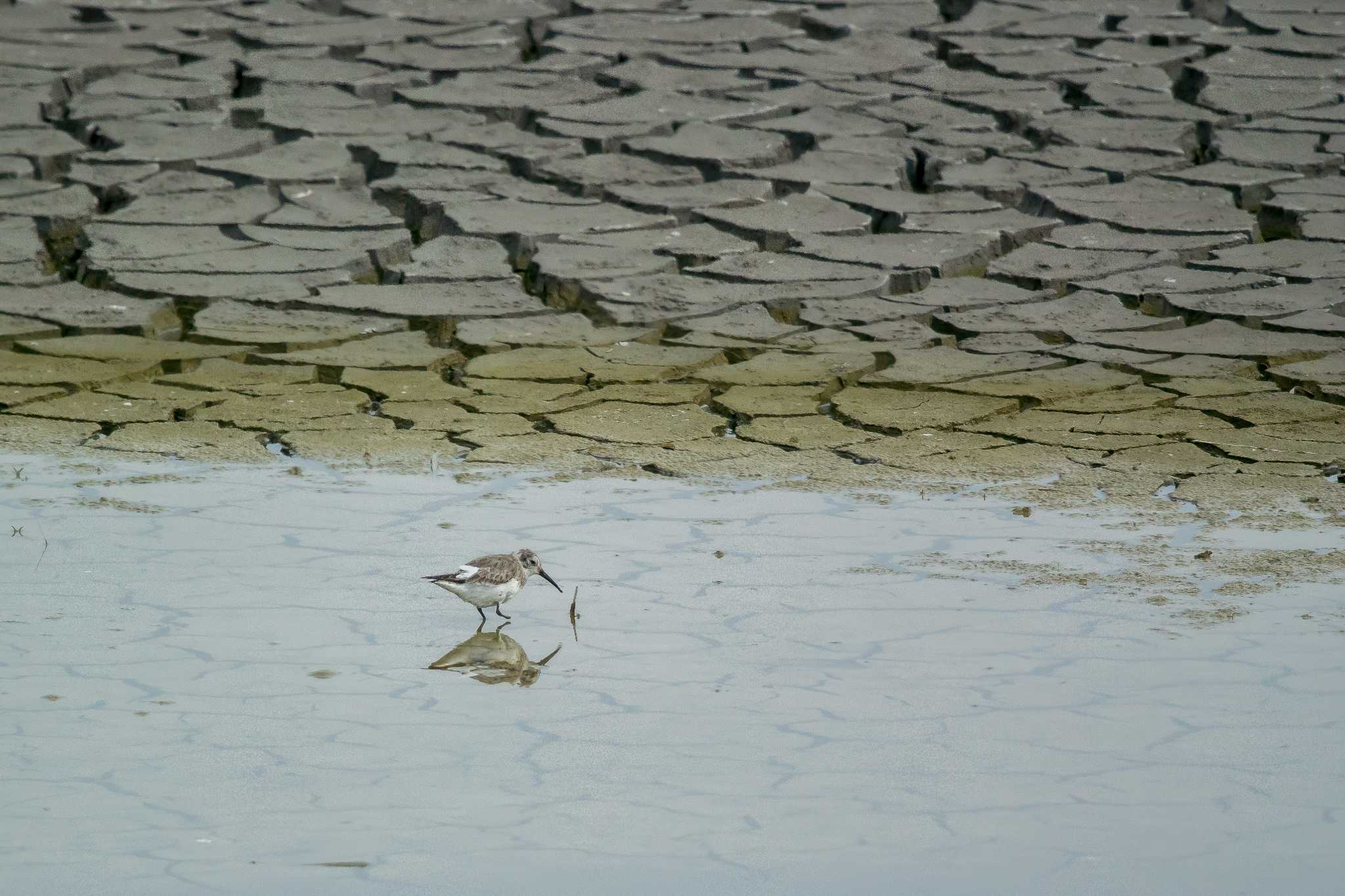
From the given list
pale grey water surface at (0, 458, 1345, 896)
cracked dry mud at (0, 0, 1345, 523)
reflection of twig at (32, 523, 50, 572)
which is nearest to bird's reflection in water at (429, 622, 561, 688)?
pale grey water surface at (0, 458, 1345, 896)

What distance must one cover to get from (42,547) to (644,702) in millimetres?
1622

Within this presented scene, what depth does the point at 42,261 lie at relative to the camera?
6746mm

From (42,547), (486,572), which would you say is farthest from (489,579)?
(42,547)

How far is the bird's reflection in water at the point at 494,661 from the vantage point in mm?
3684

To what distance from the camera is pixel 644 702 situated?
11.6 ft

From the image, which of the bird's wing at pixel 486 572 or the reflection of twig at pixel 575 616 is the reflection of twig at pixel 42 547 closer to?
the bird's wing at pixel 486 572

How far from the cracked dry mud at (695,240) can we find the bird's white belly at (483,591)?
3.84 feet

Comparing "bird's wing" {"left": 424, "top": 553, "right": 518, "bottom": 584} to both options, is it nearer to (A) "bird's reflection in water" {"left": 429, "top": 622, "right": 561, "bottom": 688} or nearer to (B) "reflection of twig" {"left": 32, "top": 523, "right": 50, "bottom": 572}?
(A) "bird's reflection in water" {"left": 429, "top": 622, "right": 561, "bottom": 688}

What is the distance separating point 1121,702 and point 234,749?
1.64m

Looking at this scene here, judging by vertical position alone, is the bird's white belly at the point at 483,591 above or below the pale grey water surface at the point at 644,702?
above

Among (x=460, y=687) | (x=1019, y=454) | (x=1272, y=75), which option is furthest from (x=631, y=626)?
(x=1272, y=75)

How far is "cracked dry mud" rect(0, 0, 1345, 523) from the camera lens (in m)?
5.29

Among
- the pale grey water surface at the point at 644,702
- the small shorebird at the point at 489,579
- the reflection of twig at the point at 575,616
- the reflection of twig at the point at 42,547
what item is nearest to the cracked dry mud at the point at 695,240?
the pale grey water surface at the point at 644,702

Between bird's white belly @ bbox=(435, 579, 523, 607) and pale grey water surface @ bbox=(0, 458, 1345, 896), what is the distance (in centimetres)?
11
